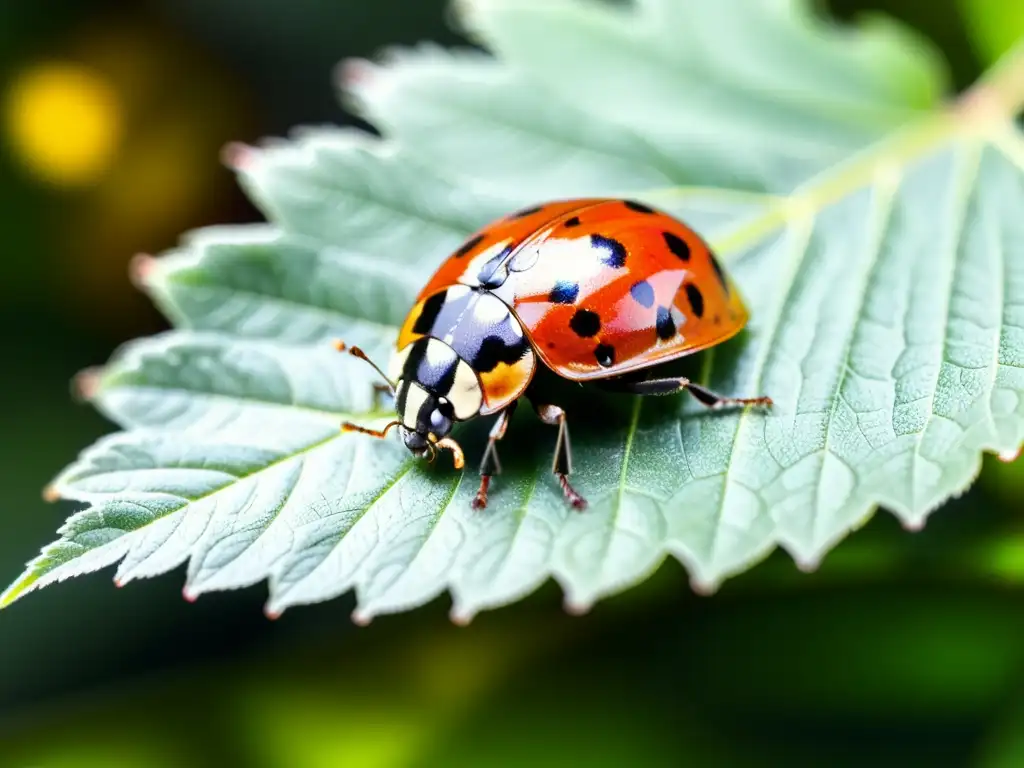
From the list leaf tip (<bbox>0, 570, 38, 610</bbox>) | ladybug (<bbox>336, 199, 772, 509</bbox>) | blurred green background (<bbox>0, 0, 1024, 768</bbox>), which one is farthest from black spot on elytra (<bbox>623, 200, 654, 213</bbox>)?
leaf tip (<bbox>0, 570, 38, 610</bbox>)

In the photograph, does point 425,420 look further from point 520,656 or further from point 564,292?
point 520,656

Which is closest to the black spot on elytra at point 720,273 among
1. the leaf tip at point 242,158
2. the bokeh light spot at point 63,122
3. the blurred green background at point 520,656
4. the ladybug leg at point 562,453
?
the ladybug leg at point 562,453

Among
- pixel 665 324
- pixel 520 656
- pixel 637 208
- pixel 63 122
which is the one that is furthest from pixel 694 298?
pixel 63 122

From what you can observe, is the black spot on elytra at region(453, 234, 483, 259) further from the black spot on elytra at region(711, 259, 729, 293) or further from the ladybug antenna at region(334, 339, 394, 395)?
the black spot on elytra at region(711, 259, 729, 293)

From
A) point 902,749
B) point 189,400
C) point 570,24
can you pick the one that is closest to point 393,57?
point 570,24

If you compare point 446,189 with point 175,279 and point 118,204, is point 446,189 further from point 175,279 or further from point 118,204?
point 118,204
